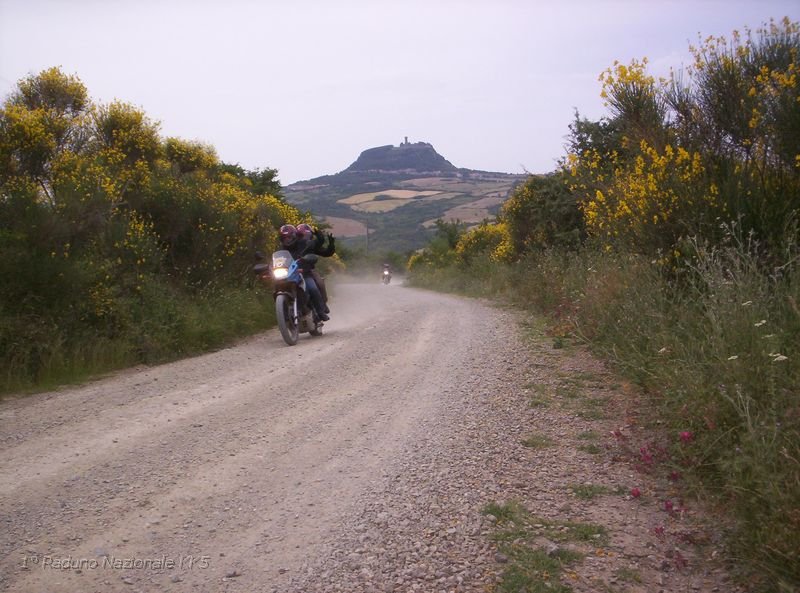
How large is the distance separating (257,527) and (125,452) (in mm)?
1743

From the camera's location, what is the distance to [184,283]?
1162cm

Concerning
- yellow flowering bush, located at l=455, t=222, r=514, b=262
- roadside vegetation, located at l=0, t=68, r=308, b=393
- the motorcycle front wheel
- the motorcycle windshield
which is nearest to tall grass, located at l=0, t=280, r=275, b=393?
roadside vegetation, located at l=0, t=68, r=308, b=393

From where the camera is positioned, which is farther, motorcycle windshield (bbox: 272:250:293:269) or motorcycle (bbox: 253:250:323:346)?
motorcycle windshield (bbox: 272:250:293:269)

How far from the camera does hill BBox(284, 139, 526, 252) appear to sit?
238 feet

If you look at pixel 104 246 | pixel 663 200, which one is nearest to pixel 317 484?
pixel 663 200

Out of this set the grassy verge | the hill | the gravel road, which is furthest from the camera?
the hill

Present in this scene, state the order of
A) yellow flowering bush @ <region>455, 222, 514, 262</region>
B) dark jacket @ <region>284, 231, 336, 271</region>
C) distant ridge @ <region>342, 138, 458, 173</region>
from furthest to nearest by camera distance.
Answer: distant ridge @ <region>342, 138, 458, 173</region> < yellow flowering bush @ <region>455, 222, 514, 262</region> < dark jacket @ <region>284, 231, 336, 271</region>

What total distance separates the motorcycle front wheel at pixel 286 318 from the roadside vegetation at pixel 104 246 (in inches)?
47.8

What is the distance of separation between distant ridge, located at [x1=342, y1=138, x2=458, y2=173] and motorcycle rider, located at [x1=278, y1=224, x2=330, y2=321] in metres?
104

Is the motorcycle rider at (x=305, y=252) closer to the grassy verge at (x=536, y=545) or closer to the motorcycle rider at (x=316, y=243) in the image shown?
the motorcycle rider at (x=316, y=243)

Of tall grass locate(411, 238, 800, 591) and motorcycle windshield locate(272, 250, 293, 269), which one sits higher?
motorcycle windshield locate(272, 250, 293, 269)

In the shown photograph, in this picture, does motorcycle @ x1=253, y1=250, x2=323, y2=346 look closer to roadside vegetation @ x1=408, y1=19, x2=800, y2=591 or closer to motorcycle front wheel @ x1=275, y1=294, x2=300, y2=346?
motorcycle front wheel @ x1=275, y1=294, x2=300, y2=346

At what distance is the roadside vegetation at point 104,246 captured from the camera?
810 centimetres

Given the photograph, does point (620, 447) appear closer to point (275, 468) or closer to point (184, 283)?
point (275, 468)
